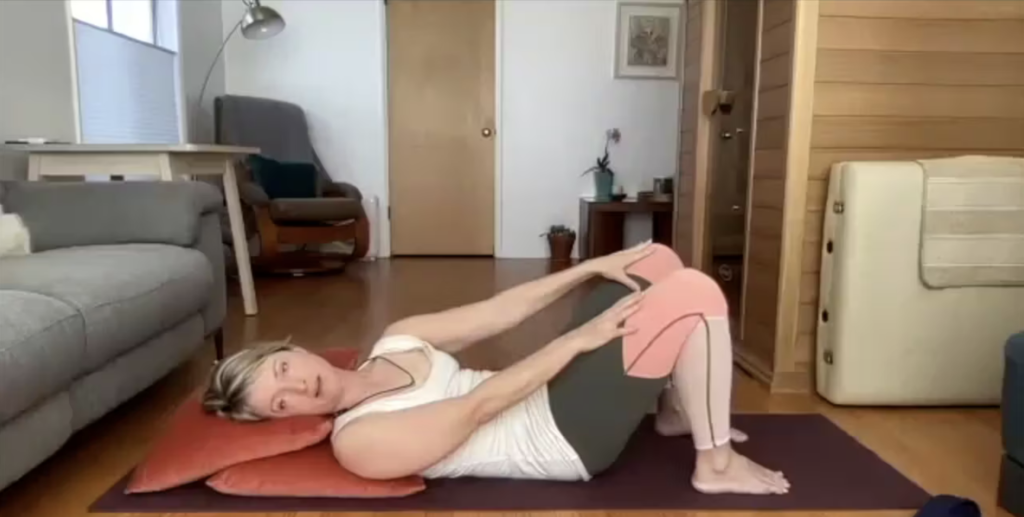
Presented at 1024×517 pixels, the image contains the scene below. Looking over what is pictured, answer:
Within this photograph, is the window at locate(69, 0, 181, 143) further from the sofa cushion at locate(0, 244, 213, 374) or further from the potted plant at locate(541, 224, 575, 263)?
the potted plant at locate(541, 224, 575, 263)

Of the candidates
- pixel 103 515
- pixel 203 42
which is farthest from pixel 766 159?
pixel 203 42

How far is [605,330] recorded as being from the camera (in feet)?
5.08

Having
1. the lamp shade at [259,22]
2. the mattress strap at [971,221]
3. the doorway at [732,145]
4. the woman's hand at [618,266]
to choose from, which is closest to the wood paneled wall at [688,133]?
the doorway at [732,145]

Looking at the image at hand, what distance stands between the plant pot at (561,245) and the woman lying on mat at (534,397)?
3.86m

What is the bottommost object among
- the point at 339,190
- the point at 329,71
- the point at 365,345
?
the point at 365,345

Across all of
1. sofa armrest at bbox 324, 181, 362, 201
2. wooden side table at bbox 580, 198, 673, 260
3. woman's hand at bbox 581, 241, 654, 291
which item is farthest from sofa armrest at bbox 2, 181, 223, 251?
wooden side table at bbox 580, 198, 673, 260

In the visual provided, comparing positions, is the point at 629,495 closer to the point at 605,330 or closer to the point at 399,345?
the point at 605,330

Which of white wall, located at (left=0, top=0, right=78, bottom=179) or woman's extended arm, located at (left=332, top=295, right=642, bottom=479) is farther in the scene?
white wall, located at (left=0, top=0, right=78, bottom=179)

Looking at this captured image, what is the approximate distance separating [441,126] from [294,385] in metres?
4.30

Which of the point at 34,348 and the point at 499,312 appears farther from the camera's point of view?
the point at 499,312

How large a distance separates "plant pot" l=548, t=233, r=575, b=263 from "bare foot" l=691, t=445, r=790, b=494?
3.91m

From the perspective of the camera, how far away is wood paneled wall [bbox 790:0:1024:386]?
237cm

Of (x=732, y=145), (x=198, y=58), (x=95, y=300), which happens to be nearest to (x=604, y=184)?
(x=732, y=145)

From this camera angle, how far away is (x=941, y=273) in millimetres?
2221
